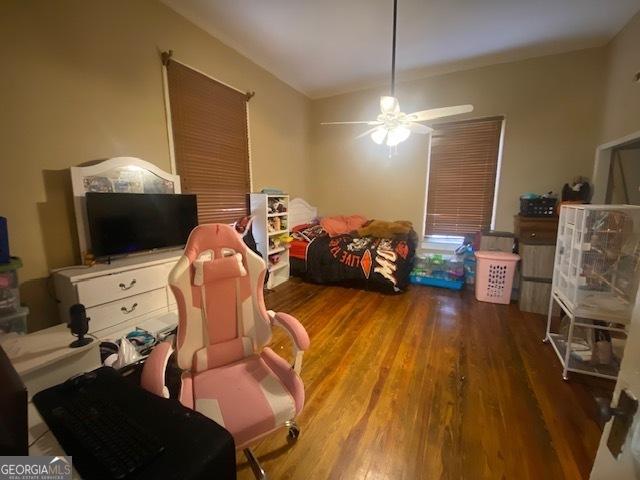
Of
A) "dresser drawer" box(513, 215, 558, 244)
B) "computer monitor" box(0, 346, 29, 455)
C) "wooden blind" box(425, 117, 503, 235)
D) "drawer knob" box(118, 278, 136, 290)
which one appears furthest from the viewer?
"wooden blind" box(425, 117, 503, 235)

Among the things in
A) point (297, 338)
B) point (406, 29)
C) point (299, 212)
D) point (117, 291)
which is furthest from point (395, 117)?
point (299, 212)

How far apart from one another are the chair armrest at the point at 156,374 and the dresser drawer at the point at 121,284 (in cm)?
105

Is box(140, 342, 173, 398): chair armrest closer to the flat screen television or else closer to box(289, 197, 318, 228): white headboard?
the flat screen television

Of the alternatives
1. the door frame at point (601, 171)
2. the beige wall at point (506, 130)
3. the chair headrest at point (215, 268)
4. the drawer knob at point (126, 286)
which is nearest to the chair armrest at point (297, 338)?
the chair headrest at point (215, 268)

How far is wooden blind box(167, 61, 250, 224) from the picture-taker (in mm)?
Result: 2617

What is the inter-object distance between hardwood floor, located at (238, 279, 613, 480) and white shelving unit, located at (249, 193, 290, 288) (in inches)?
44.5

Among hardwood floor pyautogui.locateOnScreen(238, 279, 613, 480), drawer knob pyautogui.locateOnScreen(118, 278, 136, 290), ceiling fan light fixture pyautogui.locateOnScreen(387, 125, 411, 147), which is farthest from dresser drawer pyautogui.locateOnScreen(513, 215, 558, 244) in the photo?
drawer knob pyautogui.locateOnScreen(118, 278, 136, 290)

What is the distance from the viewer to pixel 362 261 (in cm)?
341

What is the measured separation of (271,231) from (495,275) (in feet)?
8.81

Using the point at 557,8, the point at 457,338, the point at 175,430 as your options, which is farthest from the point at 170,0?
the point at 457,338

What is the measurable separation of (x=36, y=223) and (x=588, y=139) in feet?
17.1

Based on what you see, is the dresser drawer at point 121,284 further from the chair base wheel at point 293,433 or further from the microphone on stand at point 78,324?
the chair base wheel at point 293,433

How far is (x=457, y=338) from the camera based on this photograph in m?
2.36

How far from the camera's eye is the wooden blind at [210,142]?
262cm
